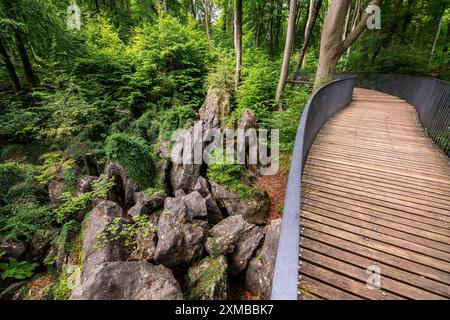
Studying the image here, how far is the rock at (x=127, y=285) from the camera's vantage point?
12.9 feet

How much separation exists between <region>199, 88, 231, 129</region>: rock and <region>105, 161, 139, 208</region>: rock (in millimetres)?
4348

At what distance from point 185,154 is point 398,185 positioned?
689cm

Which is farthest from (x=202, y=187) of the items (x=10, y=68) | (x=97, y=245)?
(x=10, y=68)

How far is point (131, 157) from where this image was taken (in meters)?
8.20

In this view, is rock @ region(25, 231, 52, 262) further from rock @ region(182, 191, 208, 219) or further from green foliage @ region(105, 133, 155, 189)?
rock @ region(182, 191, 208, 219)

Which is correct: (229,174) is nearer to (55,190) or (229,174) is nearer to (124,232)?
(124,232)

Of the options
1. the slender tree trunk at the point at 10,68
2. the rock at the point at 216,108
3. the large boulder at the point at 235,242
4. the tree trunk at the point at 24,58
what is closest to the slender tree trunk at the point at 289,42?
the rock at the point at 216,108

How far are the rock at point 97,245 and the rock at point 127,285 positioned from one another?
96cm

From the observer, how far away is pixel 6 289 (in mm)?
5414

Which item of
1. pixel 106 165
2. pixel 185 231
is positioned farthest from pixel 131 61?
pixel 185 231

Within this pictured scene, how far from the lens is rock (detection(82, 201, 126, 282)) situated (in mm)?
5102

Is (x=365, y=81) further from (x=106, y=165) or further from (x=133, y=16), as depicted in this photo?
(x=133, y=16)

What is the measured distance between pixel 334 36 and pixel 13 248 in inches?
537
